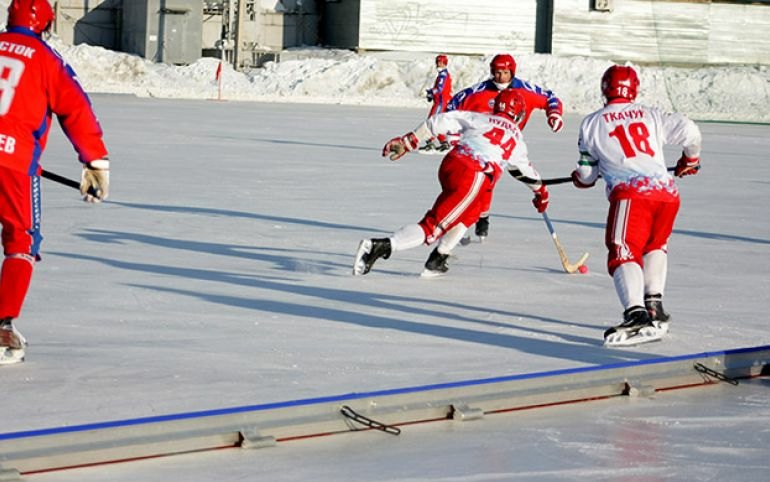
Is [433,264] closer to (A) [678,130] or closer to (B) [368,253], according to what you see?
(B) [368,253]

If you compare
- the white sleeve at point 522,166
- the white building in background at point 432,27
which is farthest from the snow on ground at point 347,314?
the white building in background at point 432,27

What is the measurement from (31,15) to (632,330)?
2793 mm

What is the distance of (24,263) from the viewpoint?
5.29 meters

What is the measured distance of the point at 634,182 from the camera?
245 inches

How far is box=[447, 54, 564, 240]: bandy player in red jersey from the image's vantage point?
951cm

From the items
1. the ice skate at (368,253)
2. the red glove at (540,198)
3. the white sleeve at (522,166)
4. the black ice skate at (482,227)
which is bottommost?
the black ice skate at (482,227)

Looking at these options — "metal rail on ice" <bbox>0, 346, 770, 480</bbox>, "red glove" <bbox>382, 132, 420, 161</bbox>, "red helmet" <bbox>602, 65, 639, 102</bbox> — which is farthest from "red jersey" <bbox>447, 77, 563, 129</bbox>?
"metal rail on ice" <bbox>0, 346, 770, 480</bbox>

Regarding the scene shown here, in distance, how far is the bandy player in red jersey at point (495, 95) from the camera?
31.2 feet

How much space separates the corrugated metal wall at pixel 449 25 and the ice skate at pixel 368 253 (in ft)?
111

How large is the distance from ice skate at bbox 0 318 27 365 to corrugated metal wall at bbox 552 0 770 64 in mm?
38723

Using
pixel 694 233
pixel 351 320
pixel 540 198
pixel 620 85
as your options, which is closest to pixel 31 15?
pixel 351 320

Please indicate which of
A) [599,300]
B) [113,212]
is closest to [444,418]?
[599,300]

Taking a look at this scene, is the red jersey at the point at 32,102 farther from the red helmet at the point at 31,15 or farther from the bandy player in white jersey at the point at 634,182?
the bandy player in white jersey at the point at 634,182

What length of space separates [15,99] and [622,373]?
245 centimetres
